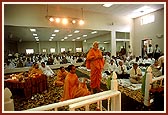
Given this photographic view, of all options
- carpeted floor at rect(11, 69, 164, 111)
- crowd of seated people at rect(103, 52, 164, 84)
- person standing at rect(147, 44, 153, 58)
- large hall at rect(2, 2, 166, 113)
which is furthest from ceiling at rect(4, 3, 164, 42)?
carpeted floor at rect(11, 69, 164, 111)

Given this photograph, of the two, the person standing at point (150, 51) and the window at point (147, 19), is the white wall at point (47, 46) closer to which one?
the person standing at point (150, 51)

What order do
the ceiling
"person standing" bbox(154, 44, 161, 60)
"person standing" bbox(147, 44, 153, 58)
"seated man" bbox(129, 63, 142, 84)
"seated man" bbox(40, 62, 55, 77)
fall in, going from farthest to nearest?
"person standing" bbox(147, 44, 153, 58) → "person standing" bbox(154, 44, 161, 60) → "seated man" bbox(40, 62, 55, 77) → the ceiling → "seated man" bbox(129, 63, 142, 84)

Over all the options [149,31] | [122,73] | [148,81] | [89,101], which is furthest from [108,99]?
[149,31]

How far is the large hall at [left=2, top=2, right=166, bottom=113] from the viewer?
76.0 inches

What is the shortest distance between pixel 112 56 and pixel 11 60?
3034 mm

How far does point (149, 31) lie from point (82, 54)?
2.51m

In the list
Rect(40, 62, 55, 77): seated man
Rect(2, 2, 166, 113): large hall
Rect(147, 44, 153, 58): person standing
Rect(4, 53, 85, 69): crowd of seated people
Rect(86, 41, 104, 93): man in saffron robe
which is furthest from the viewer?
Rect(147, 44, 153, 58): person standing

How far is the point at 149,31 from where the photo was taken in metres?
4.98

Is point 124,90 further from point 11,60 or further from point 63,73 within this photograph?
point 11,60

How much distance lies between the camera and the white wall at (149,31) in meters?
4.50

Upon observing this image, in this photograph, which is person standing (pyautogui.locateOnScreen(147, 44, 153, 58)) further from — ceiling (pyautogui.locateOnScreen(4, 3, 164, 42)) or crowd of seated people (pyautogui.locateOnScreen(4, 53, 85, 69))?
crowd of seated people (pyautogui.locateOnScreen(4, 53, 85, 69))

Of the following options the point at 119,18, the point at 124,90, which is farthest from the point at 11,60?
the point at 119,18

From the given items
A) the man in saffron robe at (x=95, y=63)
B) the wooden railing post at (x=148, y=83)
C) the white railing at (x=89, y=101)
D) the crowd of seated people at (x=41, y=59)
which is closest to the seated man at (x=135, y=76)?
the man in saffron robe at (x=95, y=63)

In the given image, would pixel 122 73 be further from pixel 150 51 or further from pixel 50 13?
pixel 50 13
